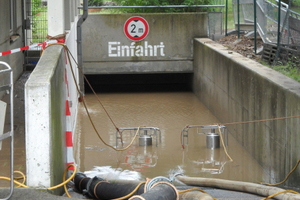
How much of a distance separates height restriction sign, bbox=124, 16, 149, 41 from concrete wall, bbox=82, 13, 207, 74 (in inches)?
5.1

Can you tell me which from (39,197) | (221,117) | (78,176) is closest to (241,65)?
(221,117)

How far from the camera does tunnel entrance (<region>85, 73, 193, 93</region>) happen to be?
1825 cm

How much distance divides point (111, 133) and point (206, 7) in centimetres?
927

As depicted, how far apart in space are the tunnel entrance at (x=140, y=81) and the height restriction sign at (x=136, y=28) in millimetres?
2249

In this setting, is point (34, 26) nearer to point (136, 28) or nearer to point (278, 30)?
point (136, 28)

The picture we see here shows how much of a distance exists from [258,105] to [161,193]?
5.12 meters

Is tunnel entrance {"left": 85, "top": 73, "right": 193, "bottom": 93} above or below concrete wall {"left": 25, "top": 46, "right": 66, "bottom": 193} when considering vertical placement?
below

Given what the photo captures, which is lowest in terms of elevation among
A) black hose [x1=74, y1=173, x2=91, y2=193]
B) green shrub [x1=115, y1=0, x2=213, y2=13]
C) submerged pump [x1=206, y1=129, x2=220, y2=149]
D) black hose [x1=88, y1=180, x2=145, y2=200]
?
submerged pump [x1=206, y1=129, x2=220, y2=149]

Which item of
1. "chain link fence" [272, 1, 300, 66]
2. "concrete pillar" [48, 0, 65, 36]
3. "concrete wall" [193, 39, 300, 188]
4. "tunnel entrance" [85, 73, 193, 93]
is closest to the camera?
"concrete wall" [193, 39, 300, 188]

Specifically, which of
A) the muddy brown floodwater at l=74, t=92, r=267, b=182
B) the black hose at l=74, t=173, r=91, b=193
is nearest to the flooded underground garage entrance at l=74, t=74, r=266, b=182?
the muddy brown floodwater at l=74, t=92, r=267, b=182

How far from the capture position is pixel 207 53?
47.4 feet

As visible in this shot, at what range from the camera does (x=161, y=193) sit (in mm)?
4090

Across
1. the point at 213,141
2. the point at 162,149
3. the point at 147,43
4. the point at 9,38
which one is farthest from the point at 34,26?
the point at 213,141

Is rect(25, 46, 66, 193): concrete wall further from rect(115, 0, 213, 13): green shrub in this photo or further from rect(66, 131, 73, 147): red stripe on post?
rect(115, 0, 213, 13): green shrub
